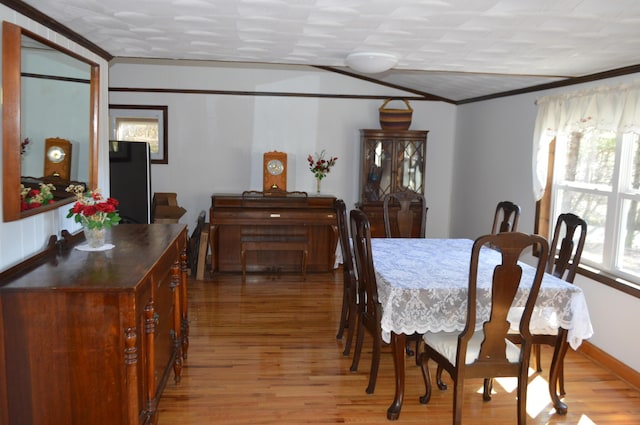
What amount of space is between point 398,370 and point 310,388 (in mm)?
604

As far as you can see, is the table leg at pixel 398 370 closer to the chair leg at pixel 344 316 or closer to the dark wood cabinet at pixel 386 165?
the chair leg at pixel 344 316

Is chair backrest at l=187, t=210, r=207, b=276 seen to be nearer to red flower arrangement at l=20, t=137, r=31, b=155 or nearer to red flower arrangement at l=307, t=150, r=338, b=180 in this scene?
red flower arrangement at l=307, t=150, r=338, b=180

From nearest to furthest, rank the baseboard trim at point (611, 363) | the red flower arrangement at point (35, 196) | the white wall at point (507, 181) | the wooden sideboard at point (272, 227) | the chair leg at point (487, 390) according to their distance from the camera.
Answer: the red flower arrangement at point (35, 196) → the chair leg at point (487, 390) → the baseboard trim at point (611, 363) → the white wall at point (507, 181) → the wooden sideboard at point (272, 227)

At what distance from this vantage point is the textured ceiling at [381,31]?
2.37 metres

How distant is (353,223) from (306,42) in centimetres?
107

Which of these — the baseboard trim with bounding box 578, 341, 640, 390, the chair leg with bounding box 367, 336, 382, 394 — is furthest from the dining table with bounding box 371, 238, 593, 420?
the baseboard trim with bounding box 578, 341, 640, 390

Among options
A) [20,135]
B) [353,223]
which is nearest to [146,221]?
[353,223]

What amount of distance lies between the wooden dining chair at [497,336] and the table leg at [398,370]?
16 centimetres

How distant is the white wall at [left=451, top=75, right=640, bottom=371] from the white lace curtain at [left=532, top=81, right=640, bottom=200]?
121 millimetres

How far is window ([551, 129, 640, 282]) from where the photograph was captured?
A: 12.1 ft

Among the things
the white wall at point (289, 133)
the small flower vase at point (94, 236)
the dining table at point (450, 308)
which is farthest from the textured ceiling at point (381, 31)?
the white wall at point (289, 133)

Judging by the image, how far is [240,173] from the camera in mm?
6418

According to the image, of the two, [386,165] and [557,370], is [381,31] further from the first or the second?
[386,165]

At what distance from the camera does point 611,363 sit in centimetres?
364
